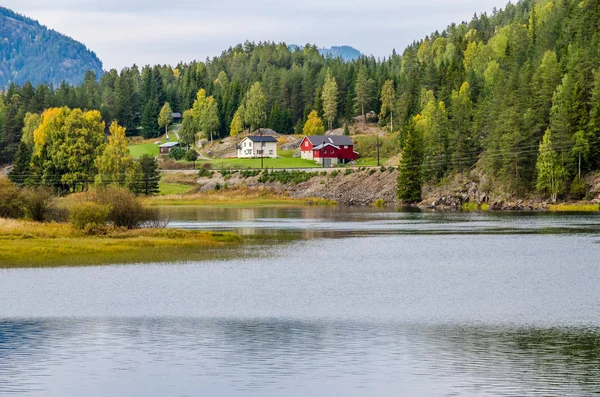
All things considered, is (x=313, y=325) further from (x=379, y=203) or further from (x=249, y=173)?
(x=249, y=173)

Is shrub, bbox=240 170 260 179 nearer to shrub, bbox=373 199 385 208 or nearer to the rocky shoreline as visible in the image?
the rocky shoreline

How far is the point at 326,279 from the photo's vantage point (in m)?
53.6

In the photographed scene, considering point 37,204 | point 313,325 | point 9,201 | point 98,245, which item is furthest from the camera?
point 37,204

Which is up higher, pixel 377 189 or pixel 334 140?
pixel 334 140

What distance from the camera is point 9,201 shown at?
86.4 metres

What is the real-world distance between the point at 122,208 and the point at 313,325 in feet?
144

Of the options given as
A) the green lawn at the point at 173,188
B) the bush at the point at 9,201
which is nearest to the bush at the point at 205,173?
the green lawn at the point at 173,188

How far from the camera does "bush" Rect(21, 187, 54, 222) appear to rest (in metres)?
87.1

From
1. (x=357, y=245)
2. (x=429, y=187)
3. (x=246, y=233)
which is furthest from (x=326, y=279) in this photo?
(x=429, y=187)

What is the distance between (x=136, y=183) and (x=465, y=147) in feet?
188

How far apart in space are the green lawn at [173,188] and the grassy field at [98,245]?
90.5 metres

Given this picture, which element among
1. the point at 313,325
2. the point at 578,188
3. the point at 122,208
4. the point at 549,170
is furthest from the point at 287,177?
the point at 313,325

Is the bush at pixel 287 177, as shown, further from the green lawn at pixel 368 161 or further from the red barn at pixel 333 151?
the red barn at pixel 333 151

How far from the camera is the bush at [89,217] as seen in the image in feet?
243
